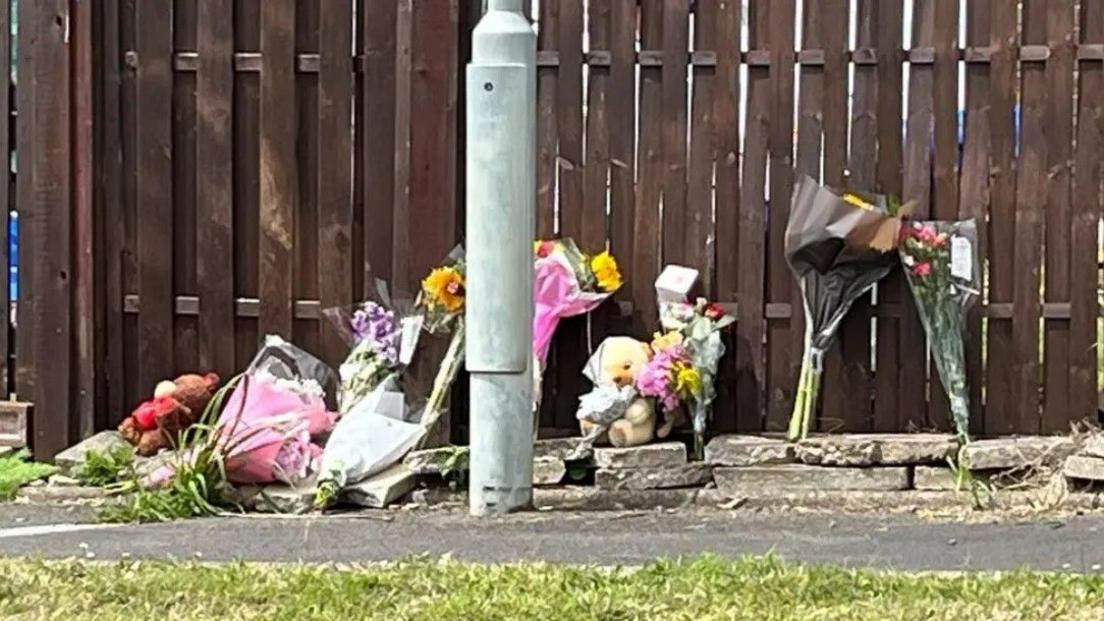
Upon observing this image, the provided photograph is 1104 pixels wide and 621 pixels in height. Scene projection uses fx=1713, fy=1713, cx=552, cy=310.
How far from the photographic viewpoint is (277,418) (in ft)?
21.9

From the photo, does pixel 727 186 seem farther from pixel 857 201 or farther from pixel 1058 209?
pixel 1058 209

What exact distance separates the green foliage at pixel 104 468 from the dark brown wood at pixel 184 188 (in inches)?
21.5

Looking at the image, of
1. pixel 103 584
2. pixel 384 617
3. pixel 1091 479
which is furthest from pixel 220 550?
pixel 1091 479

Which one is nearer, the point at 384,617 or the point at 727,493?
the point at 384,617

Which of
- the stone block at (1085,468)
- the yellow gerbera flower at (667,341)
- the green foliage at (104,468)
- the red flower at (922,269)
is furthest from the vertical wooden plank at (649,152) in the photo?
the green foliage at (104,468)

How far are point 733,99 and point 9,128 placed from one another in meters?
3.04

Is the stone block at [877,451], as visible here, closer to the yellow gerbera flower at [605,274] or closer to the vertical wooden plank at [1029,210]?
the vertical wooden plank at [1029,210]

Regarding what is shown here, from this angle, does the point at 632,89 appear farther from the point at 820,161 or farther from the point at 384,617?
the point at 384,617

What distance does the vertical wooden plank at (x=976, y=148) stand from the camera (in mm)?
6668

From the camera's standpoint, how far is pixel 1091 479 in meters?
6.31

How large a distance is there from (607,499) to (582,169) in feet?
4.40

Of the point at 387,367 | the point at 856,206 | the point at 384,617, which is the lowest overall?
the point at 384,617

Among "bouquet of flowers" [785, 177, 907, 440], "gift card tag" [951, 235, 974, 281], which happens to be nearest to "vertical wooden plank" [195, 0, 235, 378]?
"bouquet of flowers" [785, 177, 907, 440]

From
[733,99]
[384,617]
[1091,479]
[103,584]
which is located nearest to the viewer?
[384,617]
